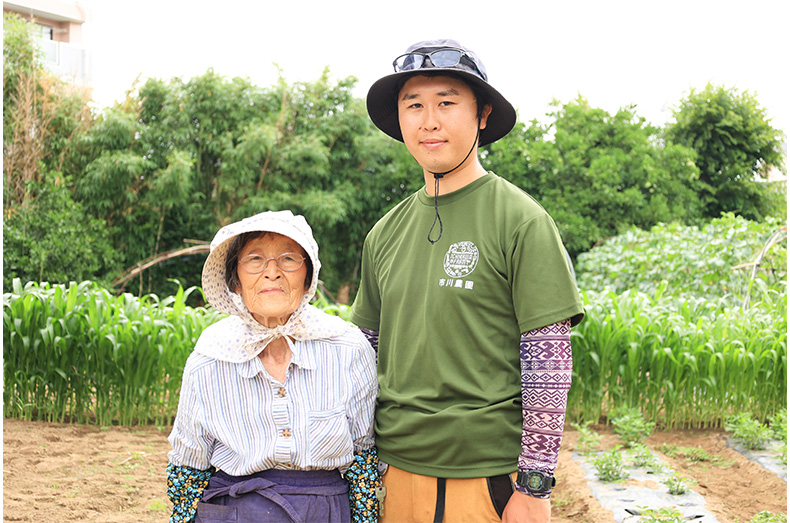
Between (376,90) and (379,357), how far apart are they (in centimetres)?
69

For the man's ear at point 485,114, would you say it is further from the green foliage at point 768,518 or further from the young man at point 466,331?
the green foliage at point 768,518

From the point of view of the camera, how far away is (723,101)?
14.9 metres

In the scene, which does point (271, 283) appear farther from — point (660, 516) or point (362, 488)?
point (660, 516)

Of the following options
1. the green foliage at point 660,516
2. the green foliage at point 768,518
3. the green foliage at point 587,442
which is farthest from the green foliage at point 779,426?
the green foliage at point 660,516

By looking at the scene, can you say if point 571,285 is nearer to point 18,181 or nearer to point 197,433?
point 197,433

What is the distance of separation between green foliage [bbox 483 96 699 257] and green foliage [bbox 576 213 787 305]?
3.13 metres

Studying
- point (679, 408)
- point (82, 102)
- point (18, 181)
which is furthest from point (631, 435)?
point (82, 102)

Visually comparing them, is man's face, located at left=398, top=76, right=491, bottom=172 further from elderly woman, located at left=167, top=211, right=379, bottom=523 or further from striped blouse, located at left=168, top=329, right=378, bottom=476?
striped blouse, located at left=168, top=329, right=378, bottom=476

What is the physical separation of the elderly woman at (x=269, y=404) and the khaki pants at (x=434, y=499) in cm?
7

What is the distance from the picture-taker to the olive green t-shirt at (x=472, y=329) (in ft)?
4.72

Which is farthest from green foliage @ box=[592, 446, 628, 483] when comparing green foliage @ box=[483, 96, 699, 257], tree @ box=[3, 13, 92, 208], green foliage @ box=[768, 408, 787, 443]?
tree @ box=[3, 13, 92, 208]

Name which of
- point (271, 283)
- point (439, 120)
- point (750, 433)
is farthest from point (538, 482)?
point (750, 433)

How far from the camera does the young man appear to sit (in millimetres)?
1425

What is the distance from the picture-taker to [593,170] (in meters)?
11.5
